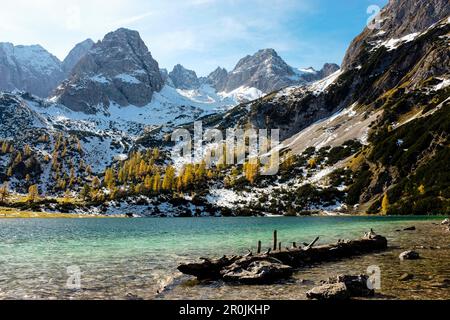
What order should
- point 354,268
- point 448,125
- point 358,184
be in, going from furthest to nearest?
point 358,184, point 448,125, point 354,268

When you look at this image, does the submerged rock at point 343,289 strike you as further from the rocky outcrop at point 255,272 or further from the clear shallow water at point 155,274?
the rocky outcrop at point 255,272

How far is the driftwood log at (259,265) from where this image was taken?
32250 mm

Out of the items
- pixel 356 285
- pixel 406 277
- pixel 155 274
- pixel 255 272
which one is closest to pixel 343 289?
pixel 356 285

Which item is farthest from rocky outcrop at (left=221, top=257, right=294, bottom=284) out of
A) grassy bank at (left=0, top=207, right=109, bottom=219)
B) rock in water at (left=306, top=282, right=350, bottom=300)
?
grassy bank at (left=0, top=207, right=109, bottom=219)

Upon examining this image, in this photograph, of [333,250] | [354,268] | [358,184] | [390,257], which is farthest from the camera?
[358,184]

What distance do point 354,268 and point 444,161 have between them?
126m

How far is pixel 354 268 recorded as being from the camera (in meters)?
36.5

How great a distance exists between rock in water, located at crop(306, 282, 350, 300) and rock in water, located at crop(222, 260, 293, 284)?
6396mm

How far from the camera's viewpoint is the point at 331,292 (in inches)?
Answer: 981

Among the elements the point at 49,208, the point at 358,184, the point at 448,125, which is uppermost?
the point at 448,125

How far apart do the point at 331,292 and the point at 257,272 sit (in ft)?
27.5

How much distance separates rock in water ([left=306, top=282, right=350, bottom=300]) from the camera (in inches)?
972
